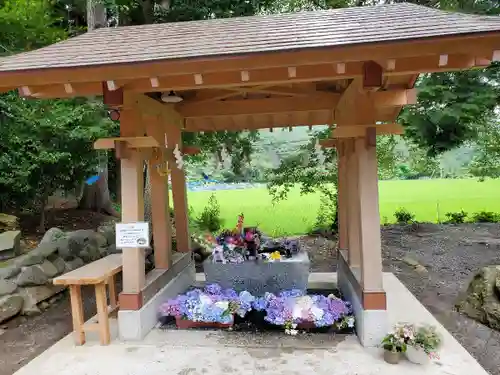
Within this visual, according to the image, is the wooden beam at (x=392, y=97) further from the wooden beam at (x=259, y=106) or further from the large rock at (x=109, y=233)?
the large rock at (x=109, y=233)

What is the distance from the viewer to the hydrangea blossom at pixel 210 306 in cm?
441

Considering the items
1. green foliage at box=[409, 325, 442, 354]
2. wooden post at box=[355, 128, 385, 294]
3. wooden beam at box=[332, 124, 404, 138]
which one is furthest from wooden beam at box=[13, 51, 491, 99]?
green foliage at box=[409, 325, 442, 354]

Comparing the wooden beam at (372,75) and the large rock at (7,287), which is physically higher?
the wooden beam at (372,75)

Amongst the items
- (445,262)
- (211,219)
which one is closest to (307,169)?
(211,219)

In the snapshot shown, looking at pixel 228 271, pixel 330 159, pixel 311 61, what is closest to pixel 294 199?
pixel 330 159

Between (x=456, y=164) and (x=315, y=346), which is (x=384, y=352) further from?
(x=456, y=164)

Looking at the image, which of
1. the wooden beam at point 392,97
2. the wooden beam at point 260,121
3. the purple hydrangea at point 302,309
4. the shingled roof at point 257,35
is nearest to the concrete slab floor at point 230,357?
the purple hydrangea at point 302,309

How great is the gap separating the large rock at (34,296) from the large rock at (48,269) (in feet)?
0.57

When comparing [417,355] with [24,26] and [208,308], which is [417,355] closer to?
[208,308]

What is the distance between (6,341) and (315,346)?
362 centimetres

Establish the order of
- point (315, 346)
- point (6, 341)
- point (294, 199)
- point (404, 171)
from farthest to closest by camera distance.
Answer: point (404, 171)
point (294, 199)
point (6, 341)
point (315, 346)

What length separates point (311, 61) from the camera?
3.24m

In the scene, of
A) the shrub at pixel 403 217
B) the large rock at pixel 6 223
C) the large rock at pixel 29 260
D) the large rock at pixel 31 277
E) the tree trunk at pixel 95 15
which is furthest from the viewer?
the shrub at pixel 403 217

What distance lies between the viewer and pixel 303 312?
424cm
